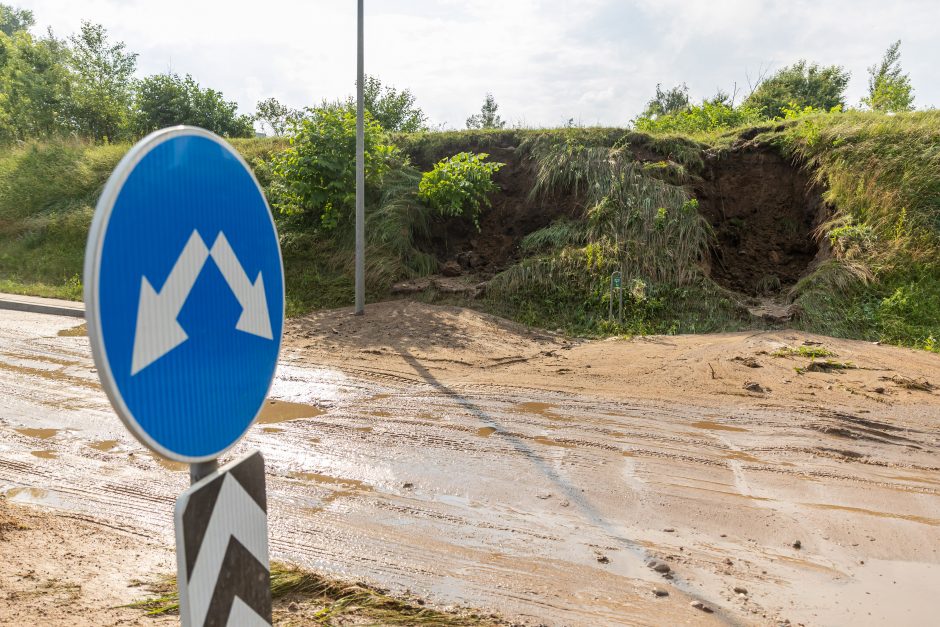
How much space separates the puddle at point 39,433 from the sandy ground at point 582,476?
3cm

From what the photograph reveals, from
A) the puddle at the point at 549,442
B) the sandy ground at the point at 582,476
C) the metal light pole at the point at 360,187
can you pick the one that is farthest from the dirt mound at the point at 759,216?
the puddle at the point at 549,442

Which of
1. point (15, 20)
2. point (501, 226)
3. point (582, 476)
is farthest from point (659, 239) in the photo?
point (15, 20)

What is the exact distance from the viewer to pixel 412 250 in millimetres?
13359

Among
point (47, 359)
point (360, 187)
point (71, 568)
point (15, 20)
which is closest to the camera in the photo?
point (71, 568)

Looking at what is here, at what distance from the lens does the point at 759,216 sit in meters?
13.3

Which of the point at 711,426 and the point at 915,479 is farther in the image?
the point at 711,426

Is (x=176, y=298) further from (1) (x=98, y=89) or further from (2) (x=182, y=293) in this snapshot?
(1) (x=98, y=89)

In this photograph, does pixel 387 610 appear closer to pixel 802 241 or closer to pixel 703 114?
pixel 802 241

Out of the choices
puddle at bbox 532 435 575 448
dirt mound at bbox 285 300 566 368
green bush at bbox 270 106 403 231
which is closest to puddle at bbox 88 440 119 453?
dirt mound at bbox 285 300 566 368

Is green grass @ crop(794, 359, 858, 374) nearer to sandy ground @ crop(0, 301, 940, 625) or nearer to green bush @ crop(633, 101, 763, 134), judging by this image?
sandy ground @ crop(0, 301, 940, 625)

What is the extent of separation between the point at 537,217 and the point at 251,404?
1258 cm

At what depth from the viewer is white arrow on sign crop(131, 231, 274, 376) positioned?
1.17 meters

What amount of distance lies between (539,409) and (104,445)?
13.9 ft

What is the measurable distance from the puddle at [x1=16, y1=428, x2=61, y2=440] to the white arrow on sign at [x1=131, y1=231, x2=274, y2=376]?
5.56 m
